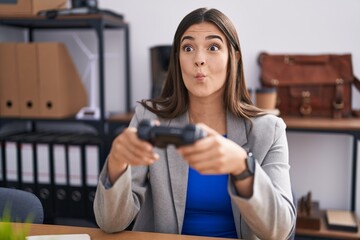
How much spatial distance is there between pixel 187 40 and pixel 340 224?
4.47 ft

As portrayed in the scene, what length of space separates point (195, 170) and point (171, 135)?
39 centimetres

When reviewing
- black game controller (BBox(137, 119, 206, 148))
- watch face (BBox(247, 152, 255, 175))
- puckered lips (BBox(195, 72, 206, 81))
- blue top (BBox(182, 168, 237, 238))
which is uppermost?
puckered lips (BBox(195, 72, 206, 81))

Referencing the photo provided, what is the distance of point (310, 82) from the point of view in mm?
2250

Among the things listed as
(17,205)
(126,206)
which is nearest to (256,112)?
(126,206)

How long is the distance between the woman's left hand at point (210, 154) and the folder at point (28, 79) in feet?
5.44

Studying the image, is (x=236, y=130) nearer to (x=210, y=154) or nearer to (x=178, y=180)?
(x=178, y=180)

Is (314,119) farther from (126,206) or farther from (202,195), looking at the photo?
(126,206)

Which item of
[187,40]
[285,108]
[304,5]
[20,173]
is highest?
[304,5]

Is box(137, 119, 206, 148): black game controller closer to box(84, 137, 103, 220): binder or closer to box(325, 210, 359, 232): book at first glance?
box(84, 137, 103, 220): binder

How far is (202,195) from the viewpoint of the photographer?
1263mm

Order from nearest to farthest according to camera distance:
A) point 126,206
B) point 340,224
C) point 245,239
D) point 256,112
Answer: point 126,206, point 245,239, point 256,112, point 340,224

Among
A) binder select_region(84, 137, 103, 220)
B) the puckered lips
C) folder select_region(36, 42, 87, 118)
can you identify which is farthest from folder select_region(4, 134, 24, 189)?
the puckered lips

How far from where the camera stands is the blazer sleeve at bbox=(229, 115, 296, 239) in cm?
95

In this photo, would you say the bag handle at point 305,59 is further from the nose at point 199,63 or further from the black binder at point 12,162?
the black binder at point 12,162
